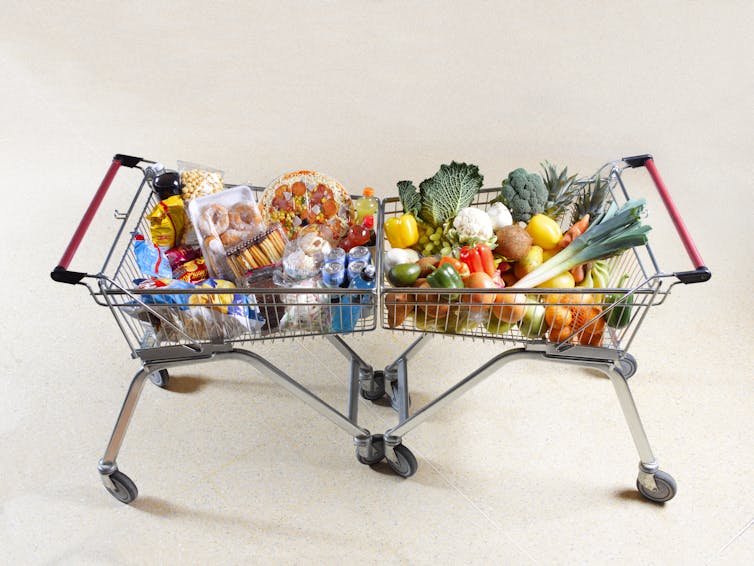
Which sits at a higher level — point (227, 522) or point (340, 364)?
point (340, 364)

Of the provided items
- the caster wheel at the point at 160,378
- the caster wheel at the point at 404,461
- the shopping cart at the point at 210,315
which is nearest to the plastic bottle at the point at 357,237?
the shopping cart at the point at 210,315

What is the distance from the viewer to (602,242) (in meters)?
1.28

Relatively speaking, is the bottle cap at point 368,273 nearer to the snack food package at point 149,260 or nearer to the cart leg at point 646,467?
the snack food package at point 149,260

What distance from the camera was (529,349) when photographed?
1322 mm

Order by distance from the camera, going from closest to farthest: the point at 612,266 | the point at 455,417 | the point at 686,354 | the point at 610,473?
the point at 612,266, the point at 610,473, the point at 455,417, the point at 686,354

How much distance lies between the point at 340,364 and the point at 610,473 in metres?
0.92

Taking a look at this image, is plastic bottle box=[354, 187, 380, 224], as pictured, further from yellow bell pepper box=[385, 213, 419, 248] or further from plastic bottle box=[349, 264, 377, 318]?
plastic bottle box=[349, 264, 377, 318]

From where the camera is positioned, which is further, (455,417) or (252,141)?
(252,141)

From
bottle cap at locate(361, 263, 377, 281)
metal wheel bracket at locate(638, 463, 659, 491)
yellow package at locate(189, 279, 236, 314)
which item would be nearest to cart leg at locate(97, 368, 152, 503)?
yellow package at locate(189, 279, 236, 314)

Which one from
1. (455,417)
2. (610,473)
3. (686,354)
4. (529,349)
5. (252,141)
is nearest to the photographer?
(529,349)

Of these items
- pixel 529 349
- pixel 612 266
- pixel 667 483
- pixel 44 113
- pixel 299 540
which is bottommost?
pixel 299 540

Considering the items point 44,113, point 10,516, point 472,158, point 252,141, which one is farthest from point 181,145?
point 10,516

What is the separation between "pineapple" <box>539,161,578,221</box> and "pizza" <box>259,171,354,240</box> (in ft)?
1.80

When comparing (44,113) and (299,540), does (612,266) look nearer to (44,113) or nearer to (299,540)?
(299,540)
